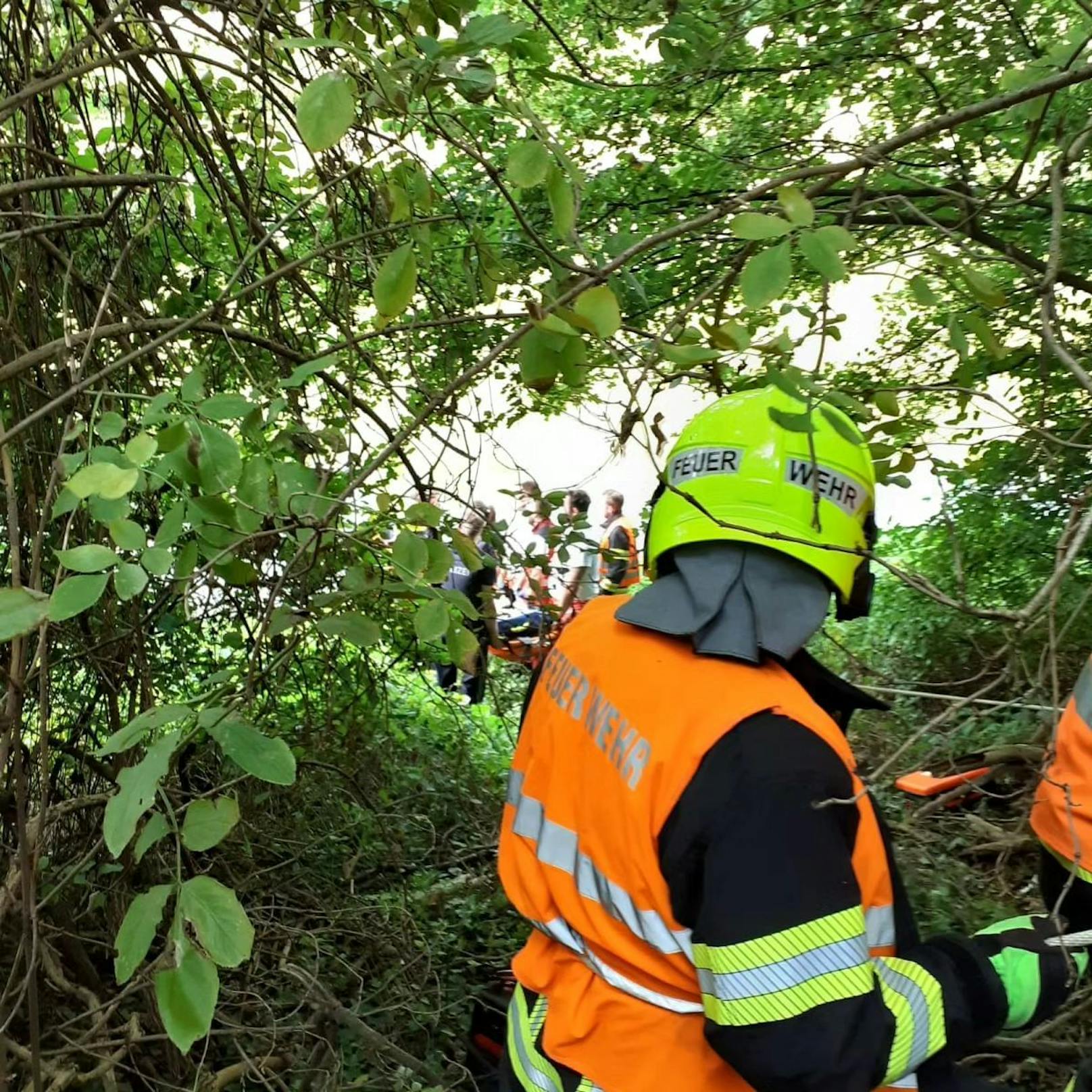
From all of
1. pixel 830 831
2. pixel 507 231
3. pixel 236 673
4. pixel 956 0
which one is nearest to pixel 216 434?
pixel 236 673

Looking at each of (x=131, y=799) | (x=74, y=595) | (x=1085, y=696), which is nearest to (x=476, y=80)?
(x=74, y=595)

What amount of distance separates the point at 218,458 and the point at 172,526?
0.10 m

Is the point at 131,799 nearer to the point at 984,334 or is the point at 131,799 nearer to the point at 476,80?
the point at 476,80

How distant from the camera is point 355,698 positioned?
3211mm

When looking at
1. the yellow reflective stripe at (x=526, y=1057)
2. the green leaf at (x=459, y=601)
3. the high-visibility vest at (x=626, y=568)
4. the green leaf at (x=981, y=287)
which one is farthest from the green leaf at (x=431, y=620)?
the high-visibility vest at (x=626, y=568)

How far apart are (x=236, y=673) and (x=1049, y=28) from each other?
3.67m

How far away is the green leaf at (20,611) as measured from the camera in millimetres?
866

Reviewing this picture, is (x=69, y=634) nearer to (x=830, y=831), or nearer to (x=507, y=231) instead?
(x=830, y=831)

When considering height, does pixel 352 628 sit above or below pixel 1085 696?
above

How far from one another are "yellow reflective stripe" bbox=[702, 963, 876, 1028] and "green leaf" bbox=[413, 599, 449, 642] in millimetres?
603

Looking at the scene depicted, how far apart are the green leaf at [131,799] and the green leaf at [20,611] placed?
161 mm

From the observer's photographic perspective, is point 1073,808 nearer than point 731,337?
No

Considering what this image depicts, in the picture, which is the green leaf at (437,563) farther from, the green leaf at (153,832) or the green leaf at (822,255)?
the green leaf at (822,255)

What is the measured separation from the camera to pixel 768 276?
104cm
